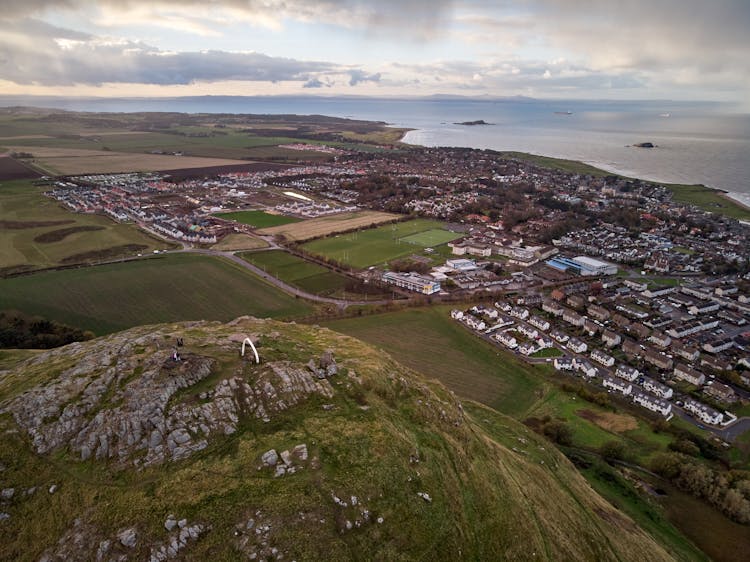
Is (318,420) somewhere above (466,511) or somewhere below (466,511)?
above

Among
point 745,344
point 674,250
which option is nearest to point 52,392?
point 745,344

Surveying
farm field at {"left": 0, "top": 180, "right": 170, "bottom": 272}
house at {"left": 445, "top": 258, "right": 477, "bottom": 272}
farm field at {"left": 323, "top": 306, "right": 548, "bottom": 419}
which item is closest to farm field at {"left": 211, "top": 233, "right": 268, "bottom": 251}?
farm field at {"left": 0, "top": 180, "right": 170, "bottom": 272}

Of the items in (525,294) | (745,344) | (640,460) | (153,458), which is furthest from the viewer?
(525,294)

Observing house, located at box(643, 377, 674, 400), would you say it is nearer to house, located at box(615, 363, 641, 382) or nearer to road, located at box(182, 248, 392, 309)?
house, located at box(615, 363, 641, 382)

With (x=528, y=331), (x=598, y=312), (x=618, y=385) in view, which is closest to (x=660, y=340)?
(x=598, y=312)

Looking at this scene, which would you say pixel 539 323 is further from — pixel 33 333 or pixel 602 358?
pixel 33 333

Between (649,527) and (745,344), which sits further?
(745,344)

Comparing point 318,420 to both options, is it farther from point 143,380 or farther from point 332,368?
point 143,380
